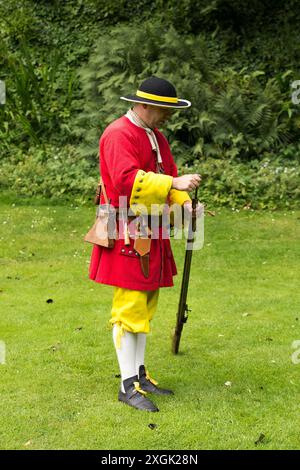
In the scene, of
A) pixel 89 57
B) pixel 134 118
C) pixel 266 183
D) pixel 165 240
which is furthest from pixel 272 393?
pixel 89 57

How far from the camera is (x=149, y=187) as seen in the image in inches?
180

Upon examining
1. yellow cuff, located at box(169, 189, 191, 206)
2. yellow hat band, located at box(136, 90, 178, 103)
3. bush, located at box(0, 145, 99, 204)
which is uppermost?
yellow hat band, located at box(136, 90, 178, 103)

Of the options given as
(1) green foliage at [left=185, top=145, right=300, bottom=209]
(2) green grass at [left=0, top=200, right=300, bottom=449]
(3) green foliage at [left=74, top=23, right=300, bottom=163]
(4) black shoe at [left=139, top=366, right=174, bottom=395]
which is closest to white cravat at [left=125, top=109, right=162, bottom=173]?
(4) black shoe at [left=139, top=366, right=174, bottom=395]

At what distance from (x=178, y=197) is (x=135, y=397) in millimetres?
1329

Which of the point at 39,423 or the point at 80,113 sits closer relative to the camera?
the point at 39,423

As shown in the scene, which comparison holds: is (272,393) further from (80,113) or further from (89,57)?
(89,57)

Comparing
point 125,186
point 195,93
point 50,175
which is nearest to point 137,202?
Answer: point 125,186

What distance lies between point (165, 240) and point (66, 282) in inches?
127

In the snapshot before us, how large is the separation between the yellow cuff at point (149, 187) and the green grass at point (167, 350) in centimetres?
133

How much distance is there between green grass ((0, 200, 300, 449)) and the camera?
4504mm

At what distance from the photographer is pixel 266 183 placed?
11.7 metres

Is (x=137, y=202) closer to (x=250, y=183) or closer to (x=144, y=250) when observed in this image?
(x=144, y=250)

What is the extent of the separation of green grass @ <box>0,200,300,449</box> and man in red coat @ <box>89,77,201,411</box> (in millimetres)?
380

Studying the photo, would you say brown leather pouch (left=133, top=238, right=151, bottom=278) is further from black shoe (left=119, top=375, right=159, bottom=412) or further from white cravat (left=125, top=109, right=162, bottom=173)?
black shoe (left=119, top=375, right=159, bottom=412)
